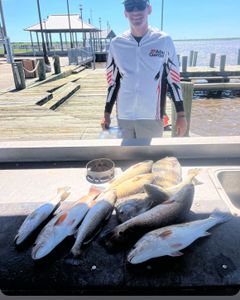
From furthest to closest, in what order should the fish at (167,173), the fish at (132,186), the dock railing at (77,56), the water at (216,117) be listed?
the dock railing at (77,56) < the water at (216,117) < the fish at (167,173) < the fish at (132,186)

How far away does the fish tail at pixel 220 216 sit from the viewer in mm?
1911

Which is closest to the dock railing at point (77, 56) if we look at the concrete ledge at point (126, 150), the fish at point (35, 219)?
the concrete ledge at point (126, 150)

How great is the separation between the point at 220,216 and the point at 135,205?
2.10 feet

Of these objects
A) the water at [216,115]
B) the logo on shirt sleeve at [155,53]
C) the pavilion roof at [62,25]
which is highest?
the logo on shirt sleeve at [155,53]

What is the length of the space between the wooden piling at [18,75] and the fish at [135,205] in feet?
37.4

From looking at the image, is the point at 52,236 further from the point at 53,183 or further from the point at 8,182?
the point at 8,182

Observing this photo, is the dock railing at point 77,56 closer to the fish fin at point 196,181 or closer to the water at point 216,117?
the water at point 216,117

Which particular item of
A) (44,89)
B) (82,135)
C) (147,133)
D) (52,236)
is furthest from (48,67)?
(52,236)

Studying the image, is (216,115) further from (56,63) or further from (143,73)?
(143,73)

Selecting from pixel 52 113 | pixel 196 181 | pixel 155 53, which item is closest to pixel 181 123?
pixel 155 53

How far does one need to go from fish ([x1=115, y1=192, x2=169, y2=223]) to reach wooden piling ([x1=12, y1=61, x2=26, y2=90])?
11.4 m

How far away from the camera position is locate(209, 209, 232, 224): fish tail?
6.27 ft

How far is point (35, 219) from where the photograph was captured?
6.27ft

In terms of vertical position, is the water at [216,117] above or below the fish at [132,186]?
below
